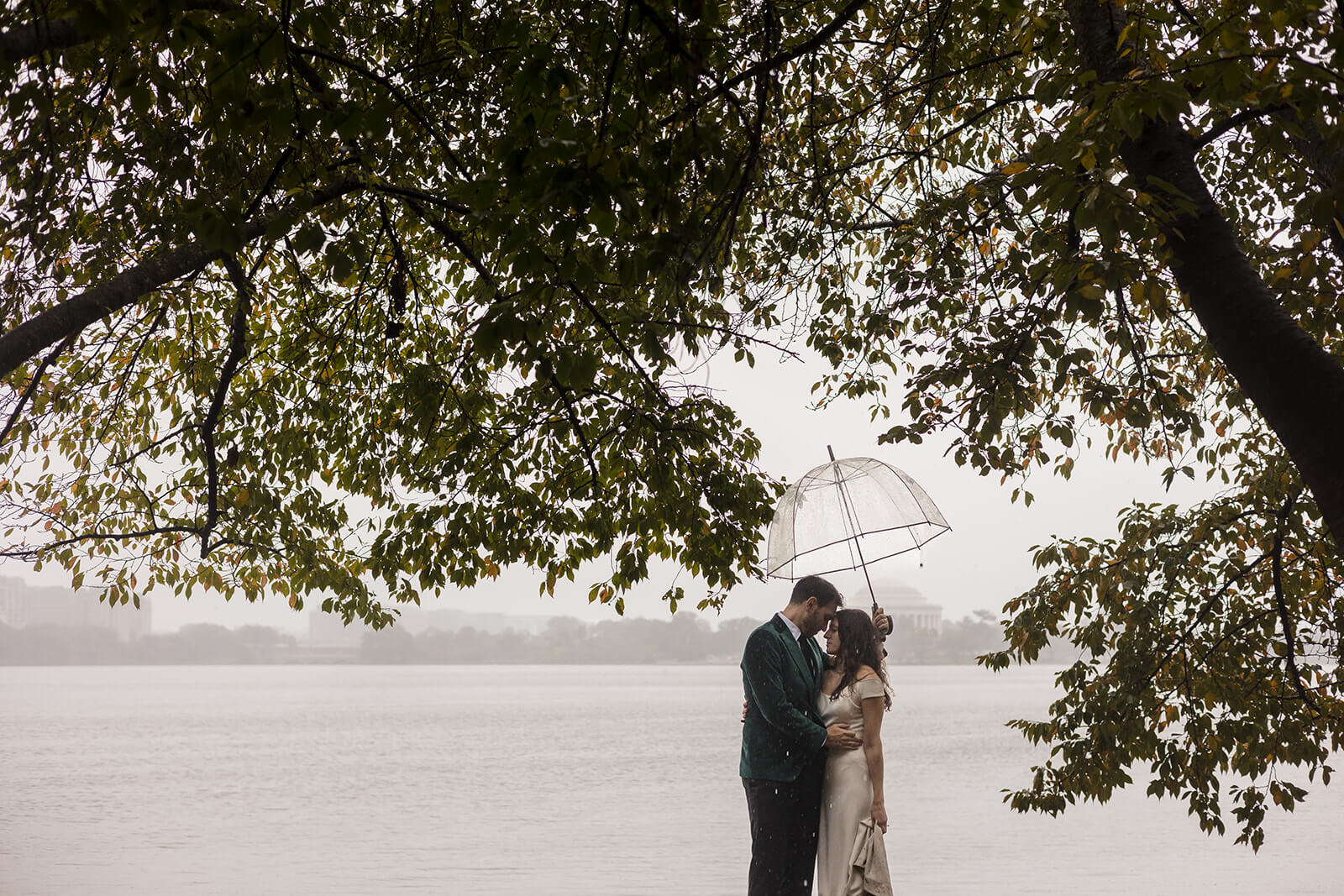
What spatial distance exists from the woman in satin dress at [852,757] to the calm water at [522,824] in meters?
8.37

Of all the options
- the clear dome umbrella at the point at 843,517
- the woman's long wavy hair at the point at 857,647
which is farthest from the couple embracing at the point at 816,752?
the clear dome umbrella at the point at 843,517

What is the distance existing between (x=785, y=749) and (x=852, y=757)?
0.39m

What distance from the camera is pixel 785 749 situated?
19.8ft

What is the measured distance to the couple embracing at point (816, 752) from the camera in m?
5.93

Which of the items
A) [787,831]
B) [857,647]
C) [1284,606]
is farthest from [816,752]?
[1284,606]

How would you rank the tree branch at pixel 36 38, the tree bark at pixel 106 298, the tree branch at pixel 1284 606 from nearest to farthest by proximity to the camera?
1. the tree branch at pixel 36 38
2. the tree bark at pixel 106 298
3. the tree branch at pixel 1284 606

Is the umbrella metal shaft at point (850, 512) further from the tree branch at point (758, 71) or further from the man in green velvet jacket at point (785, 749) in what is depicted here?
the tree branch at point (758, 71)

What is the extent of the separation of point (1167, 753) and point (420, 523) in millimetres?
5756

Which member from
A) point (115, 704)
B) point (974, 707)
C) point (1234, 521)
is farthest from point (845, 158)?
point (115, 704)

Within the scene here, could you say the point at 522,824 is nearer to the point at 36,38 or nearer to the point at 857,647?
the point at 857,647

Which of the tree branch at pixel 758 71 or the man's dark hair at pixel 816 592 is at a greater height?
the tree branch at pixel 758 71

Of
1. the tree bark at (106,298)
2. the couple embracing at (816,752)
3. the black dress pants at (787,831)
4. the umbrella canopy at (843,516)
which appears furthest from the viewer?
the umbrella canopy at (843,516)

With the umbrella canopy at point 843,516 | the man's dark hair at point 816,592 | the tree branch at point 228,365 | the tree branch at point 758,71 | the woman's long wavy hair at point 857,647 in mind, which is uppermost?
the tree branch at point 758,71

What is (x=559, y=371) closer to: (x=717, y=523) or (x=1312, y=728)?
(x=717, y=523)
